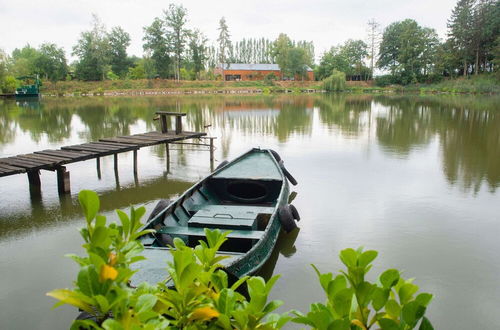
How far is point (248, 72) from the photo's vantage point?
254 feet

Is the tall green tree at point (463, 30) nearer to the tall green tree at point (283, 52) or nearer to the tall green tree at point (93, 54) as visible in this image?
the tall green tree at point (283, 52)

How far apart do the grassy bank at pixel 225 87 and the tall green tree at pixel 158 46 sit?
2474mm

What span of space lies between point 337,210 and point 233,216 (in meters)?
3.25

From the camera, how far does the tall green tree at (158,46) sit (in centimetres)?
6725

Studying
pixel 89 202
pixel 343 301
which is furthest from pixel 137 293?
pixel 343 301

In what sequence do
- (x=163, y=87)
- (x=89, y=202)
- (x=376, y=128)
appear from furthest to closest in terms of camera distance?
(x=163, y=87) < (x=376, y=128) < (x=89, y=202)

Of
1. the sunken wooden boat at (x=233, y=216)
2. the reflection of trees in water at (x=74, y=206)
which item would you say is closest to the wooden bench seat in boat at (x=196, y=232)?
the sunken wooden boat at (x=233, y=216)

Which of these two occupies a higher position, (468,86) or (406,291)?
(468,86)

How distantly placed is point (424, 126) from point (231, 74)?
5836 cm

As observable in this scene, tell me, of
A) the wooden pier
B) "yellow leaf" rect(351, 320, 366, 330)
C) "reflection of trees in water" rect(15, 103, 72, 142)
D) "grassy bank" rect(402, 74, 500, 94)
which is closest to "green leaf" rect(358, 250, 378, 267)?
"yellow leaf" rect(351, 320, 366, 330)

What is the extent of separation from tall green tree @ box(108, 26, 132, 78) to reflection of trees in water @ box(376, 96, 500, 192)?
54347 millimetres

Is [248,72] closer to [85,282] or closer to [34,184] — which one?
[34,184]

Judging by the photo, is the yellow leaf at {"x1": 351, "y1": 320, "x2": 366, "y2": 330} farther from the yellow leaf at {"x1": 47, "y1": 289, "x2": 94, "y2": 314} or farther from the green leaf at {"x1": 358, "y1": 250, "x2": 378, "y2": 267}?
the yellow leaf at {"x1": 47, "y1": 289, "x2": 94, "y2": 314}

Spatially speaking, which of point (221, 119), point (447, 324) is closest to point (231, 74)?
point (221, 119)
